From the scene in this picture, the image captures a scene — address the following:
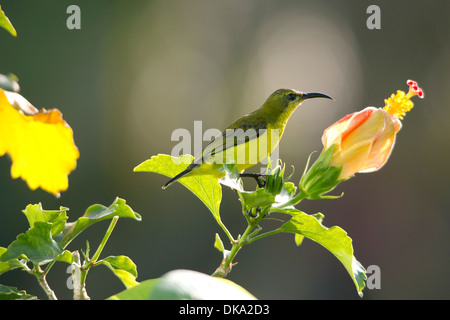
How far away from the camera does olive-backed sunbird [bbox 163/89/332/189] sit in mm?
893

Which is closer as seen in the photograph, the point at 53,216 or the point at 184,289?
the point at 184,289

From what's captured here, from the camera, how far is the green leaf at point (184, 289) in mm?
331

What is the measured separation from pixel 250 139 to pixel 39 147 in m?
0.72

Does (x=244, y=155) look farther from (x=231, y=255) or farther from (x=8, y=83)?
(x=8, y=83)

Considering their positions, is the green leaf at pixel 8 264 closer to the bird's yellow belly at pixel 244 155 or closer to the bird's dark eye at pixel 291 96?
the bird's yellow belly at pixel 244 155

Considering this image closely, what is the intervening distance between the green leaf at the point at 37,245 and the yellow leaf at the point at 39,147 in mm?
214

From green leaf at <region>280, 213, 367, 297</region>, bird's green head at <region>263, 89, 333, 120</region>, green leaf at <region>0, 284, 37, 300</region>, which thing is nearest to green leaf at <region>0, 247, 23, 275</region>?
green leaf at <region>0, 284, 37, 300</region>

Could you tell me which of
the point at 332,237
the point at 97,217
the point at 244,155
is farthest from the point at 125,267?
the point at 244,155

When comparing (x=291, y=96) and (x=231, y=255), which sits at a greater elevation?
(x=291, y=96)

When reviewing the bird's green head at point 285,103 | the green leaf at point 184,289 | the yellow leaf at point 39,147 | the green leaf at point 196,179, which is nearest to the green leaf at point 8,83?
the yellow leaf at point 39,147

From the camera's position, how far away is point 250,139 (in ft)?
3.22

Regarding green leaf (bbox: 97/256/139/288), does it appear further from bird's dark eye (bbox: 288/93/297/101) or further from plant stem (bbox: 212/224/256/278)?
bird's dark eye (bbox: 288/93/297/101)

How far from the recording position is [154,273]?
2.70 m

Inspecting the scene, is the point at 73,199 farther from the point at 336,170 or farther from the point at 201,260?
the point at 336,170
